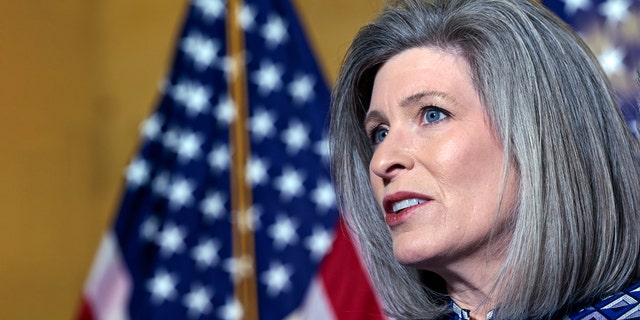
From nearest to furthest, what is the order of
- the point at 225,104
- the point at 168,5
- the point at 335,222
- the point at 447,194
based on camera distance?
the point at 447,194 → the point at 335,222 → the point at 225,104 → the point at 168,5

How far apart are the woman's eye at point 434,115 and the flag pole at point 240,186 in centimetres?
149

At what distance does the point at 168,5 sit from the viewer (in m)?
3.74

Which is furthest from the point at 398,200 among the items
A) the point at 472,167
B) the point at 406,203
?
the point at 472,167

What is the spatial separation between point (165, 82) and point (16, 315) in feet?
3.48

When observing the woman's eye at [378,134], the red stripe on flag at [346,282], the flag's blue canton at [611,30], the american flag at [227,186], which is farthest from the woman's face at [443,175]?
the american flag at [227,186]

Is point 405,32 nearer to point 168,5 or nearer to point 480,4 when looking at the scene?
point 480,4

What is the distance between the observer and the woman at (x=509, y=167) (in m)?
1.47

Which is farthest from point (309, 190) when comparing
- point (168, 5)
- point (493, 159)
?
point (493, 159)

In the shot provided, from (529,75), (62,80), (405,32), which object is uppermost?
(62,80)

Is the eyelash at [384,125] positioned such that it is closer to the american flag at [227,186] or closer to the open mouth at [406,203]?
the open mouth at [406,203]

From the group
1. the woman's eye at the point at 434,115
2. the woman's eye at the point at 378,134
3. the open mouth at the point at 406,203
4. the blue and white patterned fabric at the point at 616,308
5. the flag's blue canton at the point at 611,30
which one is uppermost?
the flag's blue canton at the point at 611,30

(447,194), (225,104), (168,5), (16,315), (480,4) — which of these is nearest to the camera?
(447,194)

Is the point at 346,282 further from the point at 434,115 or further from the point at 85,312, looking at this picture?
the point at 434,115

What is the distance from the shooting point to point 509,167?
1497 mm
